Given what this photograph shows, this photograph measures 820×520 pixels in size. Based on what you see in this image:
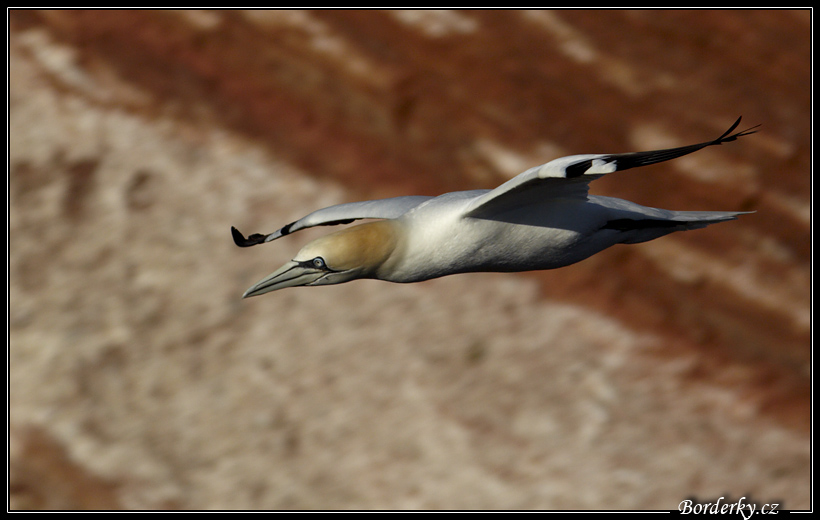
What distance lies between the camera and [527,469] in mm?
5305

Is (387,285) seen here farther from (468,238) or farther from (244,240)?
(468,238)

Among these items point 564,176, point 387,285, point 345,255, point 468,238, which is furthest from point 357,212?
point 387,285

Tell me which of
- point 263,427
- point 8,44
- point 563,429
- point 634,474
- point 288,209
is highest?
point 8,44

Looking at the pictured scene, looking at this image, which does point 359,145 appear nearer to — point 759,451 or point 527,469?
point 527,469

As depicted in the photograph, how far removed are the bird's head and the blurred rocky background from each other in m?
3.11

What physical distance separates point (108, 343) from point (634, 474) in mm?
4092

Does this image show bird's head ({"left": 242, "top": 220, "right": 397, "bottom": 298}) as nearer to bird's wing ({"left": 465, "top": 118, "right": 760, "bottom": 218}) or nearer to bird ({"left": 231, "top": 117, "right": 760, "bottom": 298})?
bird ({"left": 231, "top": 117, "right": 760, "bottom": 298})

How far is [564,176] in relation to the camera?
1771 mm

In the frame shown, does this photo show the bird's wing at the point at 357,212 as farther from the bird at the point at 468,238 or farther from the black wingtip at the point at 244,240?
the black wingtip at the point at 244,240

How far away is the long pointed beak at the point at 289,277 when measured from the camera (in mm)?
2188

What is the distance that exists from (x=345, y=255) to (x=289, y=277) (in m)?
0.22

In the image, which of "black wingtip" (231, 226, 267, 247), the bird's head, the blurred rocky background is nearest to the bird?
the bird's head

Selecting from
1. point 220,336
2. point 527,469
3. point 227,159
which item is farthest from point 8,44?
point 527,469

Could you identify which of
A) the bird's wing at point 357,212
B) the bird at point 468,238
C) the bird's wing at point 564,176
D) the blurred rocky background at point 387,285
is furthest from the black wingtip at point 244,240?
the blurred rocky background at point 387,285
